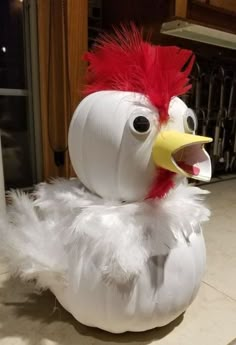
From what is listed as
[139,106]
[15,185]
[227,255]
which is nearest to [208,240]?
[227,255]

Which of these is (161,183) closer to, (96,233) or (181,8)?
(96,233)

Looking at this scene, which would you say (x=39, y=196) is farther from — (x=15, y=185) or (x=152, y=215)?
(x=15, y=185)

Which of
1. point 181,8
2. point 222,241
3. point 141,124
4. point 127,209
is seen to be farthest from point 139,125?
point 181,8

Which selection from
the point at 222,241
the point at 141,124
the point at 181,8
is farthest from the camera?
the point at 181,8

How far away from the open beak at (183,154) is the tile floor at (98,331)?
0.28m

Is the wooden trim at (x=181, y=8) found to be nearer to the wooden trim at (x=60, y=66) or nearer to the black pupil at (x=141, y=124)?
the wooden trim at (x=60, y=66)

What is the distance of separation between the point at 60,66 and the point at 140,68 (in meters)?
0.59

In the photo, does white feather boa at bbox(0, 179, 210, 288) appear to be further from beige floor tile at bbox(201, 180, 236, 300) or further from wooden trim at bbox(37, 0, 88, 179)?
wooden trim at bbox(37, 0, 88, 179)

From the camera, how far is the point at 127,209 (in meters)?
0.47

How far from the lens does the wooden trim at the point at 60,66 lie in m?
0.94

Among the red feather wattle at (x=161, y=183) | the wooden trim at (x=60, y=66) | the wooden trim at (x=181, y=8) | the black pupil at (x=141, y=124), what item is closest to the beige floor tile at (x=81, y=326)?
the red feather wattle at (x=161, y=183)

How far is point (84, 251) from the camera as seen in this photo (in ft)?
1.49

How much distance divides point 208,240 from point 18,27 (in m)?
0.94

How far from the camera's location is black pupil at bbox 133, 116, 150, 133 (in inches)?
17.2
